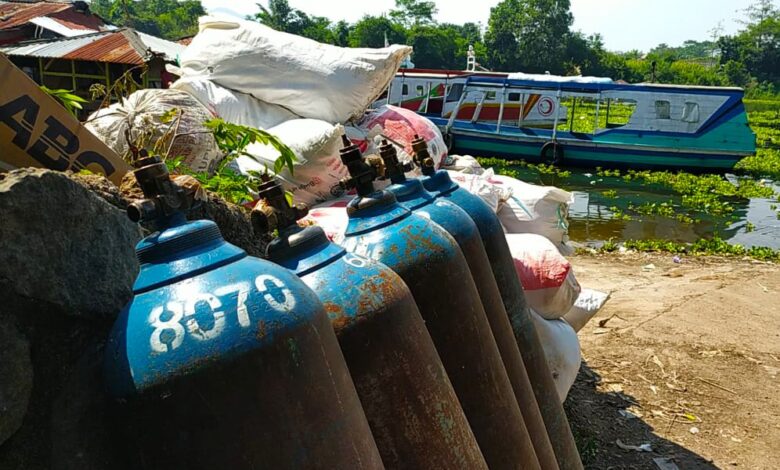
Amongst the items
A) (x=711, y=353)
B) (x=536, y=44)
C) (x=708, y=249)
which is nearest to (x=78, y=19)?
(x=708, y=249)

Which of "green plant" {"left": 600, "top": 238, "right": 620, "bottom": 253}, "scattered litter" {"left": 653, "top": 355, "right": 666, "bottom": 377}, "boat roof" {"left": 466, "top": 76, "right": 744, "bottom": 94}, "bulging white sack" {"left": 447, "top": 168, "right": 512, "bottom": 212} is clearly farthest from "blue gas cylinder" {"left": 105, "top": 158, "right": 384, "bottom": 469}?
"boat roof" {"left": 466, "top": 76, "right": 744, "bottom": 94}

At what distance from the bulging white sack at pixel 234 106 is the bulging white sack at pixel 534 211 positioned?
1.40m

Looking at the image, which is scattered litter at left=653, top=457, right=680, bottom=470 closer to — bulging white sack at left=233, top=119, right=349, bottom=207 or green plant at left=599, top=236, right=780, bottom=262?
bulging white sack at left=233, top=119, right=349, bottom=207

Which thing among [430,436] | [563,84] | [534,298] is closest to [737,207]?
[563,84]

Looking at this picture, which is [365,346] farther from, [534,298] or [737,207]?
[737,207]

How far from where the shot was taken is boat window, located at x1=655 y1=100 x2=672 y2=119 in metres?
15.0

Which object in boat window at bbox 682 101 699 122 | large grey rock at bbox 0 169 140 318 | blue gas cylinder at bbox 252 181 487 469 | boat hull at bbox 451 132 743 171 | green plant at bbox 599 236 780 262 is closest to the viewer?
large grey rock at bbox 0 169 140 318

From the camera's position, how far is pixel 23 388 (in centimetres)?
→ 119

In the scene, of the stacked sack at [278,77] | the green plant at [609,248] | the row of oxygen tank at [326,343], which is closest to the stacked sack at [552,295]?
the stacked sack at [278,77]

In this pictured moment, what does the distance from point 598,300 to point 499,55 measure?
1910 inches

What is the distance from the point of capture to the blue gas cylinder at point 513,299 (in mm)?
2373

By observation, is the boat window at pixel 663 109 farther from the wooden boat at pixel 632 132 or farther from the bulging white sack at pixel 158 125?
the bulging white sack at pixel 158 125

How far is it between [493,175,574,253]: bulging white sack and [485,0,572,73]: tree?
46078mm

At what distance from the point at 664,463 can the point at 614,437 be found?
0.92 feet
